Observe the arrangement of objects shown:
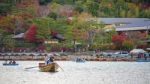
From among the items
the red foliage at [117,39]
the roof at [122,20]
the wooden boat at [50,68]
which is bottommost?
the red foliage at [117,39]

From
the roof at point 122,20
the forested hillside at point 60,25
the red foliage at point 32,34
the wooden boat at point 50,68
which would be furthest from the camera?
the roof at point 122,20

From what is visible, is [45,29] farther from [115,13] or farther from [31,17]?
[115,13]

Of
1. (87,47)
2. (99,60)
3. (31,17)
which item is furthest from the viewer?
(31,17)

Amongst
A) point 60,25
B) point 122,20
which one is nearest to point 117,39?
point 60,25

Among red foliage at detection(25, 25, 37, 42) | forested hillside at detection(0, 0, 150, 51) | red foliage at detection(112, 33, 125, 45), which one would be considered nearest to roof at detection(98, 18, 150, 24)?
forested hillside at detection(0, 0, 150, 51)

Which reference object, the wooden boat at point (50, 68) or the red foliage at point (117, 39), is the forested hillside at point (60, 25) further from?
the wooden boat at point (50, 68)

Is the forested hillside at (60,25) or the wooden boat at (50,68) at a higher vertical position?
the wooden boat at (50,68)

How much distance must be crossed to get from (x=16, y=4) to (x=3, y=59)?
20648 mm

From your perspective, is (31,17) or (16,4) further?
(16,4)

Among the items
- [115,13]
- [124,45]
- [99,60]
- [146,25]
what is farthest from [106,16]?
[99,60]

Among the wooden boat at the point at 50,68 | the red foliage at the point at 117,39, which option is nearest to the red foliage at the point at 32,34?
the red foliage at the point at 117,39

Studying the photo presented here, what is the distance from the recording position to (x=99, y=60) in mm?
79812

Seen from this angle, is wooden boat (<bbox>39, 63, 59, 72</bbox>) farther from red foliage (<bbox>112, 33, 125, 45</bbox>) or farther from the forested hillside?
red foliage (<bbox>112, 33, 125, 45</bbox>)

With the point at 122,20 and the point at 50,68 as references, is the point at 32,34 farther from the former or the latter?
the point at 50,68
